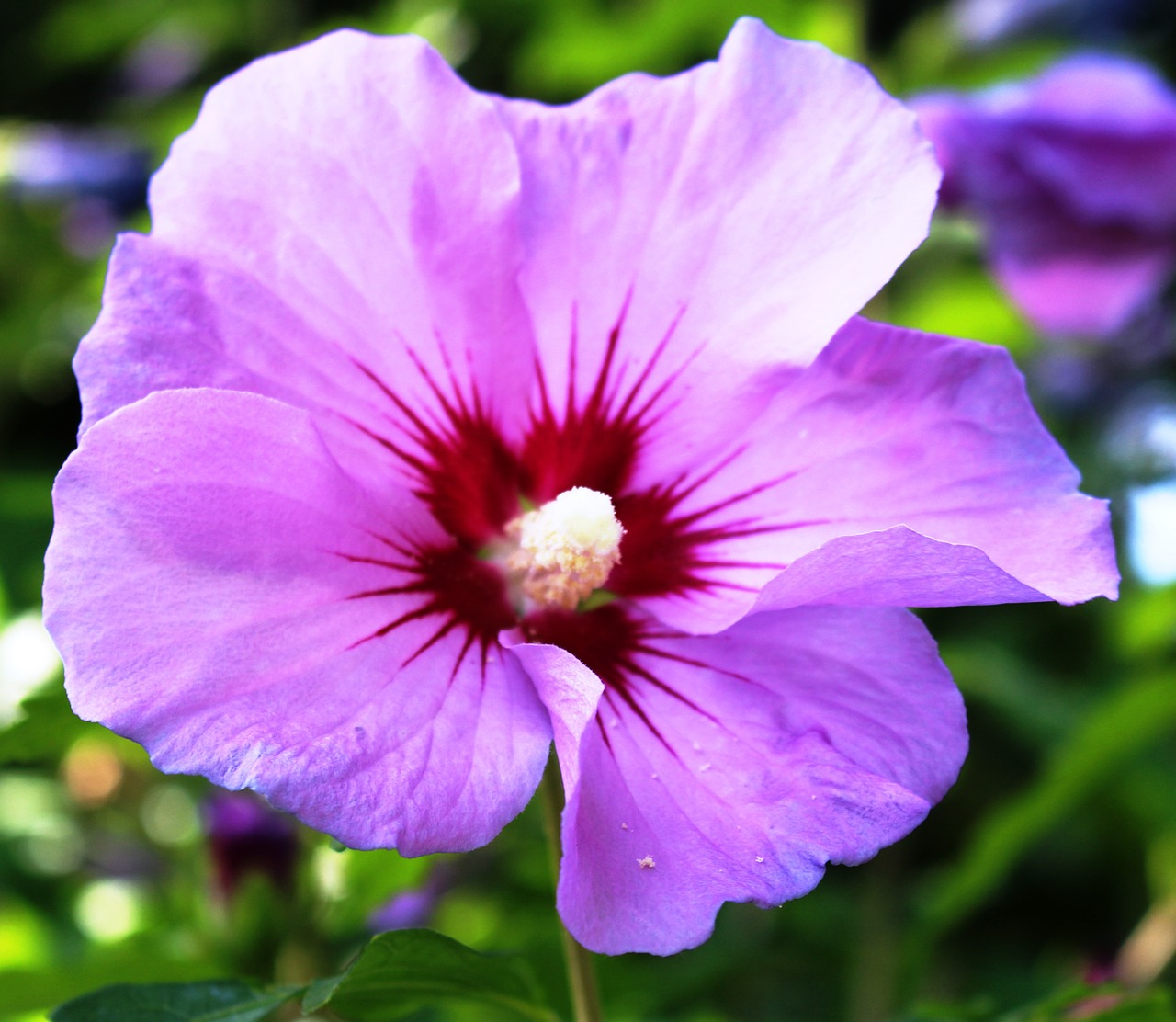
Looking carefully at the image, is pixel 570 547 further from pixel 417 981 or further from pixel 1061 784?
pixel 1061 784

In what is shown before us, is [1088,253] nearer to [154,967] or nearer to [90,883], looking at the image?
[154,967]

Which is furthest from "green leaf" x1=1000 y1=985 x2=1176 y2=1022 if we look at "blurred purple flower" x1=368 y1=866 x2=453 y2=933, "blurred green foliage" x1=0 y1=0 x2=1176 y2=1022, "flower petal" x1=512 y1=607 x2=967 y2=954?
"blurred purple flower" x1=368 y1=866 x2=453 y2=933

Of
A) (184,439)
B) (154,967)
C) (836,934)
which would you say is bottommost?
(836,934)

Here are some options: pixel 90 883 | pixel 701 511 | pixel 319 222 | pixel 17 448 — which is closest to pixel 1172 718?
pixel 701 511

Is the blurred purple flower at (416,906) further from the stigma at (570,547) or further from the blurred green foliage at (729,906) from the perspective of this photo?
the stigma at (570,547)

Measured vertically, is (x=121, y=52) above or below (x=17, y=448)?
above

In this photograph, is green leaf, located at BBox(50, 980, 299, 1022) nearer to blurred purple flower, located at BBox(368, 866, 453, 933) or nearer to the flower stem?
the flower stem
